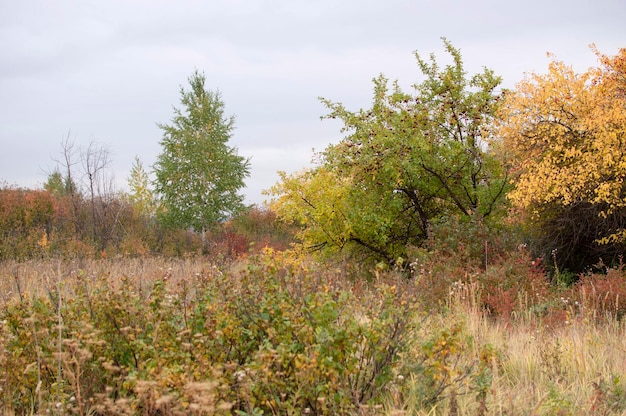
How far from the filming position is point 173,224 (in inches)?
917

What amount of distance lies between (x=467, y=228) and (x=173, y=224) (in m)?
15.2

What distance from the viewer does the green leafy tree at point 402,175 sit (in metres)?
11.8

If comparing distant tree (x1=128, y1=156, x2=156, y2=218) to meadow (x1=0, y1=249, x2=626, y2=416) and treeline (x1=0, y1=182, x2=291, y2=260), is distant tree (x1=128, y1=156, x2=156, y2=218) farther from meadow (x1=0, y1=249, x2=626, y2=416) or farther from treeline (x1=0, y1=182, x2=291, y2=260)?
meadow (x1=0, y1=249, x2=626, y2=416)

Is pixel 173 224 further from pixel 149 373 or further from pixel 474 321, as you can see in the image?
pixel 149 373

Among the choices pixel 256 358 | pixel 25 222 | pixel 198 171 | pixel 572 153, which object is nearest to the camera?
pixel 256 358

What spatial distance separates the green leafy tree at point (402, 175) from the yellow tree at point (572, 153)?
29.0 inches

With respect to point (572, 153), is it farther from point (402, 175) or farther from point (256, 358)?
point (256, 358)

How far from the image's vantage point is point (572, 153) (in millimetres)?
10148

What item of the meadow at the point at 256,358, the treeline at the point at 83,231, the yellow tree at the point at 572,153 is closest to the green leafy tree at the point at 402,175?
the yellow tree at the point at 572,153

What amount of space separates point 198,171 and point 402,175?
45.1ft

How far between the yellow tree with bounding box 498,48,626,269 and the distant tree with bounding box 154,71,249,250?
14.4 metres

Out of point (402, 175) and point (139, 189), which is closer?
point (402, 175)

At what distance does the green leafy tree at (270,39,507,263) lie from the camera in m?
11.8

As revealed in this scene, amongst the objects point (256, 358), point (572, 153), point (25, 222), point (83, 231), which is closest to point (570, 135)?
point (572, 153)
